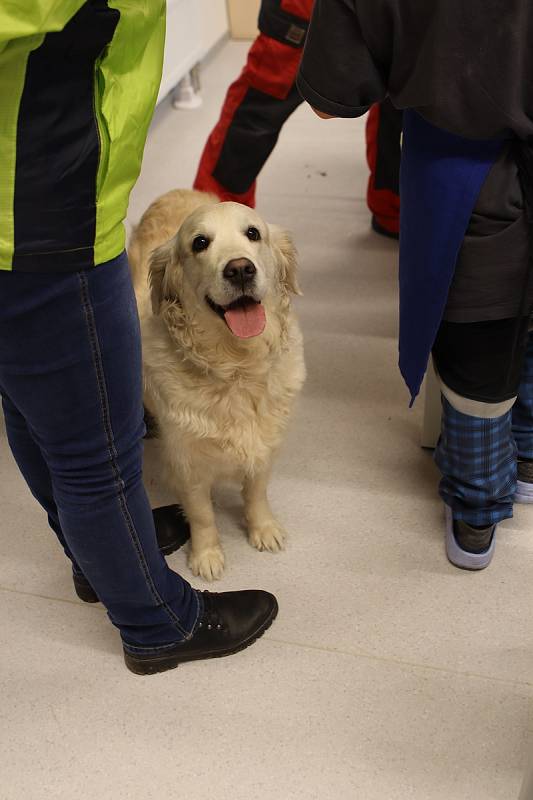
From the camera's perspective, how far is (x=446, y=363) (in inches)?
53.9

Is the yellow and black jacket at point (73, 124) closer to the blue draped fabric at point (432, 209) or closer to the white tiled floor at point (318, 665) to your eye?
the blue draped fabric at point (432, 209)

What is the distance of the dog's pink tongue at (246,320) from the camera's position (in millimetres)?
1317

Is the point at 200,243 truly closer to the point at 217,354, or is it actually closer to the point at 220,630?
the point at 217,354

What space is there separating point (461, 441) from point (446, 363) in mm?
149

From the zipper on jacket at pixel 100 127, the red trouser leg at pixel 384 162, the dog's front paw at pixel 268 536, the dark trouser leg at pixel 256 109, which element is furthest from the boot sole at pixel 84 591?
the red trouser leg at pixel 384 162

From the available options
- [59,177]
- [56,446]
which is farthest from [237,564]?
[59,177]

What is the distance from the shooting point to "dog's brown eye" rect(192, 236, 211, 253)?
1320 mm

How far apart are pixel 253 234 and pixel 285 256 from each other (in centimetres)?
11

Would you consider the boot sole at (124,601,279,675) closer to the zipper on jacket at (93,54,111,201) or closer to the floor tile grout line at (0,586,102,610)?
the floor tile grout line at (0,586,102,610)

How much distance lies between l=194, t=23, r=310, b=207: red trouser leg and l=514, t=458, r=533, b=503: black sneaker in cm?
110

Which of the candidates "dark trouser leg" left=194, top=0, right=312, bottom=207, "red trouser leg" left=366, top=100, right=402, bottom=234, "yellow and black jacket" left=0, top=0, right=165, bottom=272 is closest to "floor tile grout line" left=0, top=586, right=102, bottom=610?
"yellow and black jacket" left=0, top=0, right=165, bottom=272

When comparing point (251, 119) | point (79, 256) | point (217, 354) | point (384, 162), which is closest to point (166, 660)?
point (217, 354)

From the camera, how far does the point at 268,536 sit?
5.24 ft

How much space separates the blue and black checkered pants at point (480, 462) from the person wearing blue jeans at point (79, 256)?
0.58 metres
